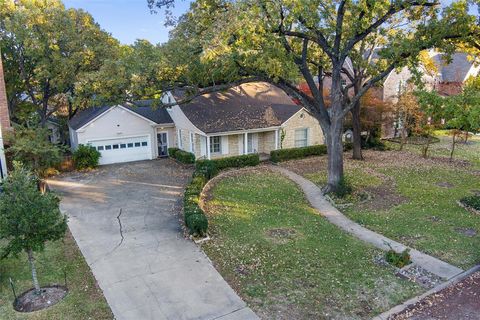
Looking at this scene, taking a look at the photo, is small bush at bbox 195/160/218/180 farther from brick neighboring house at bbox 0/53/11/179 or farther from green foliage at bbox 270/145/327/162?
brick neighboring house at bbox 0/53/11/179

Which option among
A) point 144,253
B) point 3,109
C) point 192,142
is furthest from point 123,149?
point 144,253

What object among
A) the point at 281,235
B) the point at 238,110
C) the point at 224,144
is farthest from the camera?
the point at 238,110

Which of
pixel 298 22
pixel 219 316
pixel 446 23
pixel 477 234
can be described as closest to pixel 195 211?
pixel 219 316

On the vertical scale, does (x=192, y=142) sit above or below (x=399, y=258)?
above

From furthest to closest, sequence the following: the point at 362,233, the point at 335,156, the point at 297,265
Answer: the point at 335,156 → the point at 362,233 → the point at 297,265

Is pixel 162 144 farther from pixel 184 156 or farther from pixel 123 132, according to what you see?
pixel 184 156

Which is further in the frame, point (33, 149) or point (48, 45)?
point (48, 45)

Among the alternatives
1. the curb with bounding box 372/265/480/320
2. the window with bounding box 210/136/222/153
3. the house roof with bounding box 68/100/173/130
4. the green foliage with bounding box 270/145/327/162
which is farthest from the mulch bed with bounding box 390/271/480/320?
the house roof with bounding box 68/100/173/130
